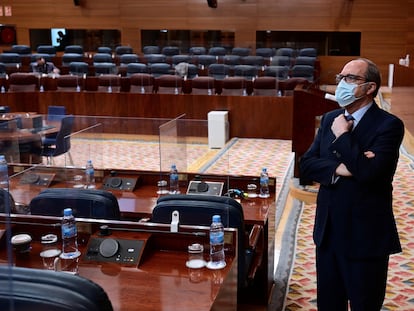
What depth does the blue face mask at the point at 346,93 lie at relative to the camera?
8.44 ft

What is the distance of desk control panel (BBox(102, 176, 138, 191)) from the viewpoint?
4523mm

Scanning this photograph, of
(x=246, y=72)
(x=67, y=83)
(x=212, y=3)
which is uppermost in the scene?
(x=212, y=3)

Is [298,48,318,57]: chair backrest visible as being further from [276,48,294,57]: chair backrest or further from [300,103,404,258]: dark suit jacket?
[300,103,404,258]: dark suit jacket

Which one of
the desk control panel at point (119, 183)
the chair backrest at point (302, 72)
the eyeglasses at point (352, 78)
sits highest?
the eyeglasses at point (352, 78)

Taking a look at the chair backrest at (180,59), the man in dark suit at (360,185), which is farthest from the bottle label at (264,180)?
the chair backrest at (180,59)

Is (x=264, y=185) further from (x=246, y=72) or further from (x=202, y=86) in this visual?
(x=246, y=72)

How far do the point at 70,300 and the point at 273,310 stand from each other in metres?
2.75

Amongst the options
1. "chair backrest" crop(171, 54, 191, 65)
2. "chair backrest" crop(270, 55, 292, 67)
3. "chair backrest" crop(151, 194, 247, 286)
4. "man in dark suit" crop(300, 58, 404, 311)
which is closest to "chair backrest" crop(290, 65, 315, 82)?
"chair backrest" crop(270, 55, 292, 67)

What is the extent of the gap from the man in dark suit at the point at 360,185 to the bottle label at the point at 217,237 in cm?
48

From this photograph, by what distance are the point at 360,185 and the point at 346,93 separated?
421 millimetres

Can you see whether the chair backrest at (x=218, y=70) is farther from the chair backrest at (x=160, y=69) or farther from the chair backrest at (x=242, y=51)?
the chair backrest at (x=242, y=51)

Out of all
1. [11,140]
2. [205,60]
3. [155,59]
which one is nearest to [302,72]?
[205,60]

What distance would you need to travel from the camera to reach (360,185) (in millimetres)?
2562

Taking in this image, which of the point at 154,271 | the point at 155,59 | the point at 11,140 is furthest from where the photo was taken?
the point at 155,59
